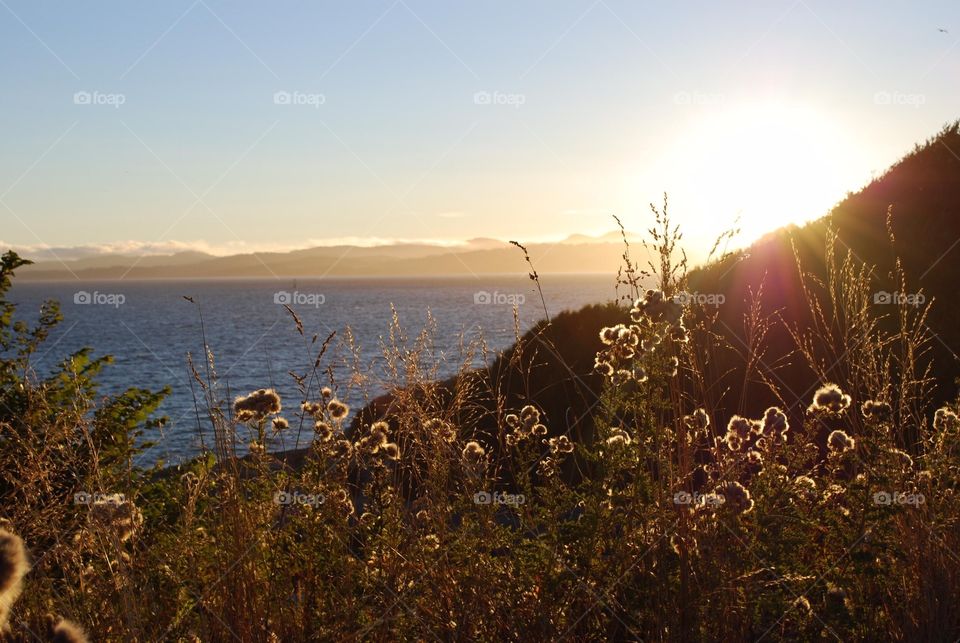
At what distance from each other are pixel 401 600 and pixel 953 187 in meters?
17.8

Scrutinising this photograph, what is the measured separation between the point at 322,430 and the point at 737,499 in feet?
7.29

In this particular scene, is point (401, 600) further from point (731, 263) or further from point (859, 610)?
point (731, 263)

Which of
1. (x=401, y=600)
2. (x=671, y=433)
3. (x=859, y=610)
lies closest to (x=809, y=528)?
(x=859, y=610)

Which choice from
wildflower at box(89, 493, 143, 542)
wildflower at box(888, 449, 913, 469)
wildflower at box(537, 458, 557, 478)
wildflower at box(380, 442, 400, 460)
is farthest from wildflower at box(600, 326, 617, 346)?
wildflower at box(89, 493, 143, 542)

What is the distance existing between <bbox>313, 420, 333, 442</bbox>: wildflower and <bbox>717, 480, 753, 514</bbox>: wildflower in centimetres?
196

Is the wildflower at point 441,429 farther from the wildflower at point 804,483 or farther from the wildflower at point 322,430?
the wildflower at point 804,483

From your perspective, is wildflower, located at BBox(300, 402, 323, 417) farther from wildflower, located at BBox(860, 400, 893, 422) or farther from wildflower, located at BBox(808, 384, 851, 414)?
wildflower, located at BBox(860, 400, 893, 422)

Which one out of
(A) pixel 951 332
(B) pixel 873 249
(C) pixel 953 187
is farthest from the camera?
(C) pixel 953 187

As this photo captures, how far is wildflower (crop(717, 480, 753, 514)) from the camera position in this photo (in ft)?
11.7

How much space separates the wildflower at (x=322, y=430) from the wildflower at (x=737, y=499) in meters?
1.96

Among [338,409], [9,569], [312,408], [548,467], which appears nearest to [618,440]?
[548,467]

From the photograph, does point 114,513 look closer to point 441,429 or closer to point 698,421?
point 441,429

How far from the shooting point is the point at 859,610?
12.6 ft

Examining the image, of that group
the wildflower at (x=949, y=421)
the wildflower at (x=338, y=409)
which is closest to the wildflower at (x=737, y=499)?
the wildflower at (x=949, y=421)
